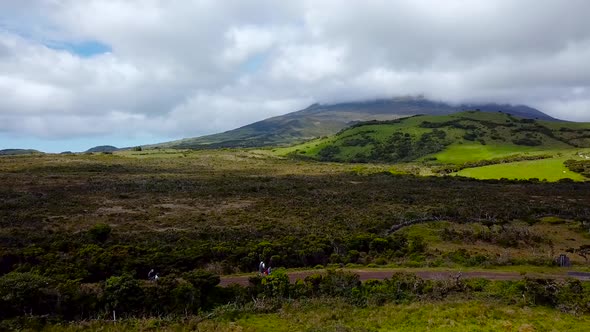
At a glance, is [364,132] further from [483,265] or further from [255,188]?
[483,265]

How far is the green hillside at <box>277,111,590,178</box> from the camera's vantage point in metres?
155

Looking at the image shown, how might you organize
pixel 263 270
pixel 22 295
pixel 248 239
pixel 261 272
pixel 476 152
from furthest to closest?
pixel 476 152, pixel 248 239, pixel 263 270, pixel 261 272, pixel 22 295

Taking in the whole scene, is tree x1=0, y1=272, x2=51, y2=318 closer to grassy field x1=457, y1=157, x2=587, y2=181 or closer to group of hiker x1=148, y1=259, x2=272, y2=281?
group of hiker x1=148, y1=259, x2=272, y2=281

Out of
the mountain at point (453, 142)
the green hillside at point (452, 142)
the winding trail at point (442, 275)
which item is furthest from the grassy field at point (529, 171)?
the winding trail at point (442, 275)

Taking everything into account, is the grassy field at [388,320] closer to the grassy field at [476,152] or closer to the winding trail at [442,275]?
the winding trail at [442,275]

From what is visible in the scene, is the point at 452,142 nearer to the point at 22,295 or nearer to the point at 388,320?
the point at 388,320

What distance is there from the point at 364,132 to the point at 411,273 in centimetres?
17584

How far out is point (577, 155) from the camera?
119062mm

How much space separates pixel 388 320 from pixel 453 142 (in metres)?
163

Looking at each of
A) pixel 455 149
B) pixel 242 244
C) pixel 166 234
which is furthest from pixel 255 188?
pixel 455 149

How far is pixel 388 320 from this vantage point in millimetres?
20453

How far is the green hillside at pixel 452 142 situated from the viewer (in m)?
155

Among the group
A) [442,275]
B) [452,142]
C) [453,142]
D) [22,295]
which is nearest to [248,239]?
[442,275]

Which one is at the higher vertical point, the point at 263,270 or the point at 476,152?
the point at 476,152
